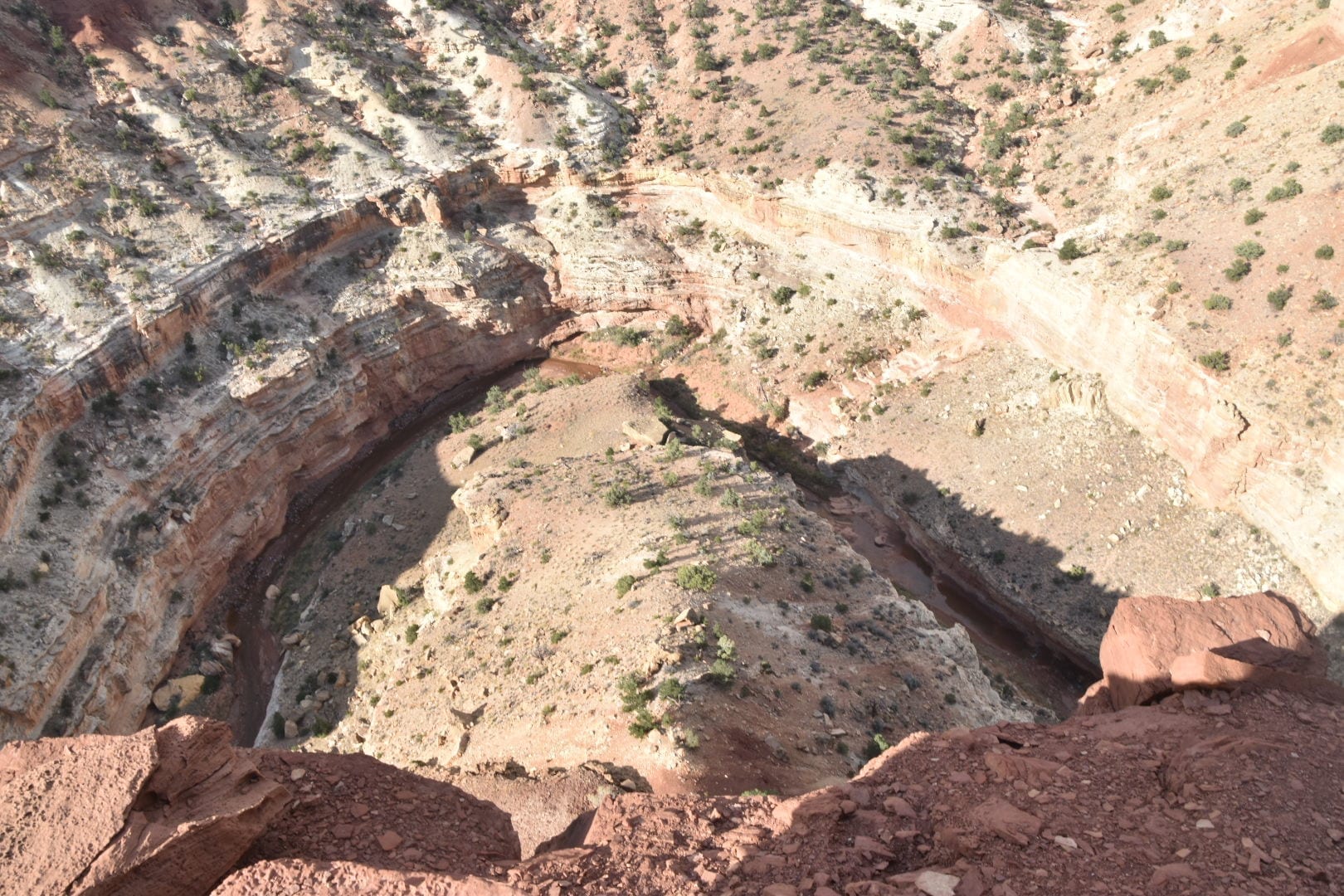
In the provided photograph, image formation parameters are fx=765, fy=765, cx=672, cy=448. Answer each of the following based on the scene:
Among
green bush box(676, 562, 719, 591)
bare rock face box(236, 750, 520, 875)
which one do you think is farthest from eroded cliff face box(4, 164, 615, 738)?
green bush box(676, 562, 719, 591)

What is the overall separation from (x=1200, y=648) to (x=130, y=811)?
21.4 metres

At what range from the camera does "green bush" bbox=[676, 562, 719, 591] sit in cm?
2598

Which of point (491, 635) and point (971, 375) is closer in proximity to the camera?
Result: point (491, 635)

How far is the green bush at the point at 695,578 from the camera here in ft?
85.3

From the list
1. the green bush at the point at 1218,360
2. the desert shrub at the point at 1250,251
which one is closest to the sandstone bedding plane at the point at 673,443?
the green bush at the point at 1218,360

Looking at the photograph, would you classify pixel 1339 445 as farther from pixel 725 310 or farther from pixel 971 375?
pixel 725 310

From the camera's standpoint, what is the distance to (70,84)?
42.9 m

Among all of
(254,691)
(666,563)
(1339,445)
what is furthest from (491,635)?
(1339,445)

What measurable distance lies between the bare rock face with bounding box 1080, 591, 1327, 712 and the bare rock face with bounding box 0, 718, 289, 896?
18273mm

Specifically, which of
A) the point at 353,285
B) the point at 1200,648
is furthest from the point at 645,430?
the point at 1200,648

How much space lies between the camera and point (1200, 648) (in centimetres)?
1753

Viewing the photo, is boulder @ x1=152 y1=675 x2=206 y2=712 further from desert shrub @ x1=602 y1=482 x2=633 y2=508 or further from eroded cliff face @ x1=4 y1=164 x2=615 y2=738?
desert shrub @ x1=602 y1=482 x2=633 y2=508

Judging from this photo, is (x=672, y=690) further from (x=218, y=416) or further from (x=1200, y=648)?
(x=218, y=416)

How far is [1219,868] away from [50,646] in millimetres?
34499
